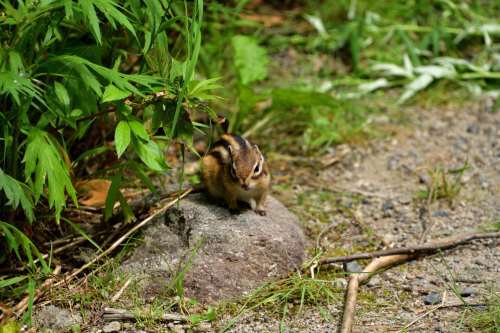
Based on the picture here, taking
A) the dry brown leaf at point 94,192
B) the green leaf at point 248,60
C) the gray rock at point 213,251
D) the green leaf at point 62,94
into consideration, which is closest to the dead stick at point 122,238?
the gray rock at point 213,251

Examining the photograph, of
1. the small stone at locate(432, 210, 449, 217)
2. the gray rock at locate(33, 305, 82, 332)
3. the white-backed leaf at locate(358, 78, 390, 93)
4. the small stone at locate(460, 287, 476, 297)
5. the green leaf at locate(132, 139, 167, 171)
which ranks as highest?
the green leaf at locate(132, 139, 167, 171)

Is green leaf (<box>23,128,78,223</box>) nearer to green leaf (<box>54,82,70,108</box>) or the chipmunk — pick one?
green leaf (<box>54,82,70,108</box>)

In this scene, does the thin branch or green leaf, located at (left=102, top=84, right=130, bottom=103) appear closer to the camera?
green leaf, located at (left=102, top=84, right=130, bottom=103)

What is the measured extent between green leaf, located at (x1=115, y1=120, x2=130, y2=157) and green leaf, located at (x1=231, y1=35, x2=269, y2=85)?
2.11 meters

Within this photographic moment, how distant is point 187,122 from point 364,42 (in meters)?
3.77

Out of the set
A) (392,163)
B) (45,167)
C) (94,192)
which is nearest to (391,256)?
(392,163)

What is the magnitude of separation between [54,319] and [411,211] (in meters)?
2.46

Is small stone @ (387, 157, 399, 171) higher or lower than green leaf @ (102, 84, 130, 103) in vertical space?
lower

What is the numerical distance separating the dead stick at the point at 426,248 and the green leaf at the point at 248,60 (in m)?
1.97

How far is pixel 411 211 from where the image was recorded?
4.99 meters

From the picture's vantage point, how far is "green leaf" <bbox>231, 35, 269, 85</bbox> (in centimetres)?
577

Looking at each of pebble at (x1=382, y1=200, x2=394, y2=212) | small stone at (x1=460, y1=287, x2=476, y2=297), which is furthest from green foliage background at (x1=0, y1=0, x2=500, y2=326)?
small stone at (x1=460, y1=287, x2=476, y2=297)

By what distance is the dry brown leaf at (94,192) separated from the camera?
4.57 meters

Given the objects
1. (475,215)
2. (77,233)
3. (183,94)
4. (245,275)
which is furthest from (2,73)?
(475,215)
